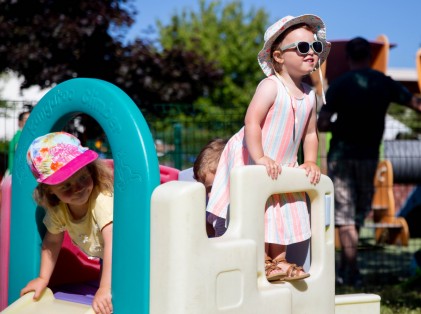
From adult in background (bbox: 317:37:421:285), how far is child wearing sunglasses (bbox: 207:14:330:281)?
2414 mm

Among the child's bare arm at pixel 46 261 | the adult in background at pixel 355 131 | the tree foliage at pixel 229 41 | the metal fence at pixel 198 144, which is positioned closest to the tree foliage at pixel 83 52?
the metal fence at pixel 198 144

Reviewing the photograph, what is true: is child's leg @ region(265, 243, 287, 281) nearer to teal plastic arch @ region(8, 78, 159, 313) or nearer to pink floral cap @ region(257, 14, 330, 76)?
teal plastic arch @ region(8, 78, 159, 313)

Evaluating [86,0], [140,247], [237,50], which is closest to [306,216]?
[140,247]

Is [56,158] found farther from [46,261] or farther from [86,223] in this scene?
[46,261]

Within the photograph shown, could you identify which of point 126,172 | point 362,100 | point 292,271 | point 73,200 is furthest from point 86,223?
→ point 362,100

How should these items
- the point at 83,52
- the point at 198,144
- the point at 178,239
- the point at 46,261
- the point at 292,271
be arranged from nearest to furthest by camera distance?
the point at 178,239
the point at 292,271
the point at 46,261
the point at 198,144
the point at 83,52

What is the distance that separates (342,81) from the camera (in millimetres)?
5754

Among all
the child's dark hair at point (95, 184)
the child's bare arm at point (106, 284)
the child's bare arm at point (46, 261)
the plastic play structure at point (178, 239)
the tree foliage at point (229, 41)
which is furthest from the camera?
the tree foliage at point (229, 41)

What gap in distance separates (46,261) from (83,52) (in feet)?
19.8

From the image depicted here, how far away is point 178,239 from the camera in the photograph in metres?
2.55

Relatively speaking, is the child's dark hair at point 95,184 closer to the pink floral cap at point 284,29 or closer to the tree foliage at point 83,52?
the pink floral cap at point 284,29

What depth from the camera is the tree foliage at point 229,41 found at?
28688 mm

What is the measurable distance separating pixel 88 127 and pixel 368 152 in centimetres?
322

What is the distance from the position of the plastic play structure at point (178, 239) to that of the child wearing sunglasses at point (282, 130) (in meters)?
0.09
